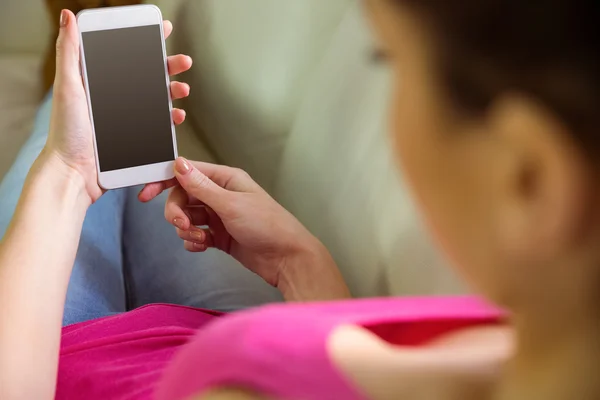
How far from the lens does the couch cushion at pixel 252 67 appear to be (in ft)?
2.40

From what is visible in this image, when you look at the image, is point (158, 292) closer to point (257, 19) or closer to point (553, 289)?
point (257, 19)

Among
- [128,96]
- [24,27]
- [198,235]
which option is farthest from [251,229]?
[24,27]

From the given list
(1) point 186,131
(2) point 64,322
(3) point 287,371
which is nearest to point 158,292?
(2) point 64,322

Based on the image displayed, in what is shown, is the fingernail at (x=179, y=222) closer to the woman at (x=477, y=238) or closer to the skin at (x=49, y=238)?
the skin at (x=49, y=238)

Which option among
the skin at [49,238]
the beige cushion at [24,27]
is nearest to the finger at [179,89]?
the skin at [49,238]

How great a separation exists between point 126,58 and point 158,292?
25 cm

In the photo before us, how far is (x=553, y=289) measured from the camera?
22 cm

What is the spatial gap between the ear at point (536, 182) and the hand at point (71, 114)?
47 centimetres

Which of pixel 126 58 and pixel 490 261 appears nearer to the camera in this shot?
pixel 490 261

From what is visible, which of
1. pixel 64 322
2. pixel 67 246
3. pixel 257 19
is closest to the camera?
pixel 67 246

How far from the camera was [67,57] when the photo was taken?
0.61 metres

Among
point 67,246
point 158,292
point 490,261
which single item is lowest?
point 158,292

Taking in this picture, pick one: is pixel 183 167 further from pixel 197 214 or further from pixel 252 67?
pixel 252 67

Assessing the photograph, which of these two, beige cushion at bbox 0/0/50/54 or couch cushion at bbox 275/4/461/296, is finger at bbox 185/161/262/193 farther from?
beige cushion at bbox 0/0/50/54
